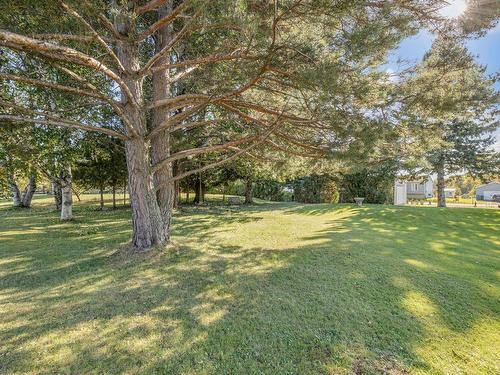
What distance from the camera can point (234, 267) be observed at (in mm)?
5320

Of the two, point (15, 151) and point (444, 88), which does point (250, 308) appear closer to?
point (444, 88)

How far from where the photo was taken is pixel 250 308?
12.0ft

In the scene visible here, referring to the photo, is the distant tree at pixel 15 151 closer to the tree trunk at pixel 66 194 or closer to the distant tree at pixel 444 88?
the tree trunk at pixel 66 194

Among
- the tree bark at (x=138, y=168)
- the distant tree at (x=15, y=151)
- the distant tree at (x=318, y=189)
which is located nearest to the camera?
the tree bark at (x=138, y=168)

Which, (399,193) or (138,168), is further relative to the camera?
(399,193)

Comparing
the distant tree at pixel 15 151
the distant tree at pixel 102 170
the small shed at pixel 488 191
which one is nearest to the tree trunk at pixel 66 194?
the distant tree at pixel 15 151

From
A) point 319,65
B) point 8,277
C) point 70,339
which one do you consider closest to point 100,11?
point 319,65

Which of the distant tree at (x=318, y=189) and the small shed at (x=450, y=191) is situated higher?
the distant tree at (x=318, y=189)

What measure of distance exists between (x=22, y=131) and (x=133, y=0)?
17.2 feet

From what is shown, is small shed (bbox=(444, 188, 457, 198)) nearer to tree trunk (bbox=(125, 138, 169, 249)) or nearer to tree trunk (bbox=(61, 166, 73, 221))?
tree trunk (bbox=(125, 138, 169, 249))

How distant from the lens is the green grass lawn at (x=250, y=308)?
8.67 feet

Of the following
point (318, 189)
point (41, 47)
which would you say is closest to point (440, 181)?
point (318, 189)

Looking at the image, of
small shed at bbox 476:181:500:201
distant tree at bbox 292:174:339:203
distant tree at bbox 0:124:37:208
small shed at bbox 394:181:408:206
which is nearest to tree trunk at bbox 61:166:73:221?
distant tree at bbox 0:124:37:208

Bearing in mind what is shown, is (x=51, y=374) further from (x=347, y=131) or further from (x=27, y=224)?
(x=27, y=224)
